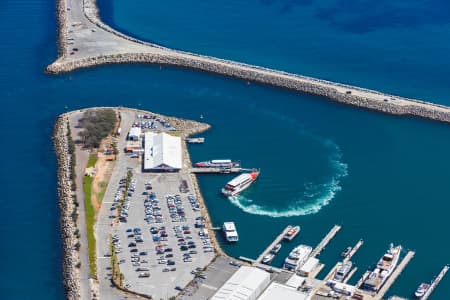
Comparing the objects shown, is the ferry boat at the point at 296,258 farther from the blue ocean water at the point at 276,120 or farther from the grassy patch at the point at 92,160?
the grassy patch at the point at 92,160

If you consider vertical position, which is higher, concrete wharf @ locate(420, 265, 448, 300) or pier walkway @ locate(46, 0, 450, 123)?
pier walkway @ locate(46, 0, 450, 123)

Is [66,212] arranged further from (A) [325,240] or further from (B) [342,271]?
(B) [342,271]

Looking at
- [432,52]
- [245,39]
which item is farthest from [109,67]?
[432,52]

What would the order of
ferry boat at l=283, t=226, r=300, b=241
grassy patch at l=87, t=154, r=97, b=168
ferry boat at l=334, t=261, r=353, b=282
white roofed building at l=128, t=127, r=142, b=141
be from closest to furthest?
ferry boat at l=334, t=261, r=353, b=282
ferry boat at l=283, t=226, r=300, b=241
grassy patch at l=87, t=154, r=97, b=168
white roofed building at l=128, t=127, r=142, b=141

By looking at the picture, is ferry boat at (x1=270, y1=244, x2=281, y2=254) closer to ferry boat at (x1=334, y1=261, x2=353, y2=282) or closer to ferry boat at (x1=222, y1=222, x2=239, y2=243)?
ferry boat at (x1=222, y1=222, x2=239, y2=243)

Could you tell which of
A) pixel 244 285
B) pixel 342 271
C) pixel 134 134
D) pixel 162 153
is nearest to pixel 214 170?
pixel 162 153

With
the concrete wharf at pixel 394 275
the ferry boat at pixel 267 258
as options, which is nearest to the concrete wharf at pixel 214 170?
the ferry boat at pixel 267 258

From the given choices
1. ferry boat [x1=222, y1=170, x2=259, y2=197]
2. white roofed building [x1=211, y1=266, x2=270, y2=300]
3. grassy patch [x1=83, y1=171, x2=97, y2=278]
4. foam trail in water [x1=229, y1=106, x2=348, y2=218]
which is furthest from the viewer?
ferry boat [x1=222, y1=170, x2=259, y2=197]

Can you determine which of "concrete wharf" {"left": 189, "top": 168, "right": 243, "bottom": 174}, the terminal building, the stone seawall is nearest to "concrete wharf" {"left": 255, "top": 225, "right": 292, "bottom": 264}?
"concrete wharf" {"left": 189, "top": 168, "right": 243, "bottom": 174}
